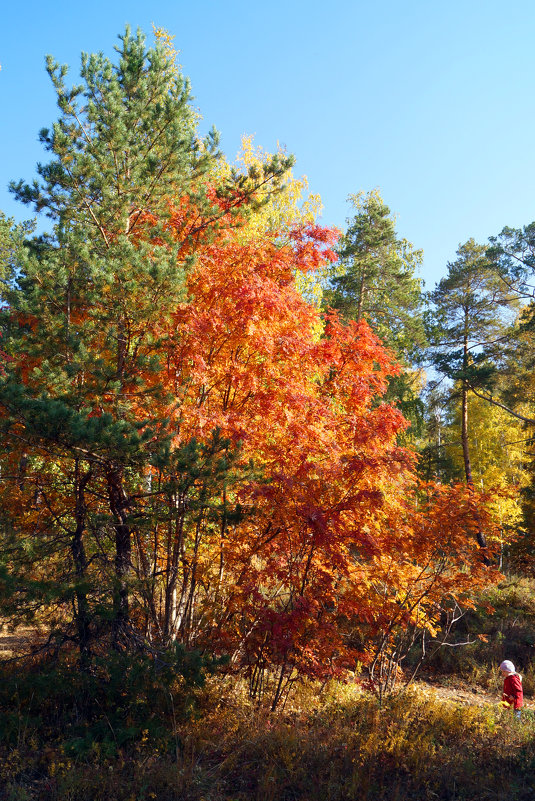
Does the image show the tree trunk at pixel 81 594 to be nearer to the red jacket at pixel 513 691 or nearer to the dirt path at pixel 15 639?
the dirt path at pixel 15 639

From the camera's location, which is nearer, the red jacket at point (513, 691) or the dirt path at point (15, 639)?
the red jacket at point (513, 691)

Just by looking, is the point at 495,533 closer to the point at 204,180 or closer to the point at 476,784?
the point at 476,784

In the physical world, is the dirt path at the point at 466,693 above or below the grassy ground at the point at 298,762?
below

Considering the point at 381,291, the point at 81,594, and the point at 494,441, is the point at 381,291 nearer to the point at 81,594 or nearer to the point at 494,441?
the point at 494,441

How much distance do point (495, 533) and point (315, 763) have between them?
375 centimetres

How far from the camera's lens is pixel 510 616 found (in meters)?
14.5

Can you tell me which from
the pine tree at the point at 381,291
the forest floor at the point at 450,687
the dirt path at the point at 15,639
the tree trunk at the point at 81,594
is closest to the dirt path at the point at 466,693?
the forest floor at the point at 450,687

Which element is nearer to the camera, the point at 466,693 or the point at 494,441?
the point at 466,693

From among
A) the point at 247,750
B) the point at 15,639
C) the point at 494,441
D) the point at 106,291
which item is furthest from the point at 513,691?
the point at 494,441

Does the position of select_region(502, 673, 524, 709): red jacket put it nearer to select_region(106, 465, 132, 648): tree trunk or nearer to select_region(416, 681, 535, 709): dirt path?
select_region(416, 681, 535, 709): dirt path

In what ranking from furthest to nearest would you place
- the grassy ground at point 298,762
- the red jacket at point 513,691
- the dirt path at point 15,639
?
the dirt path at point 15,639, the red jacket at point 513,691, the grassy ground at point 298,762

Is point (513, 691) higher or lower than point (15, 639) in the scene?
higher

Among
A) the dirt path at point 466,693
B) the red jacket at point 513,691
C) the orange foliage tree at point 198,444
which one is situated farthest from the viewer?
the dirt path at point 466,693

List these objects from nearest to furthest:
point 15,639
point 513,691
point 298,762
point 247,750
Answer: point 298,762 → point 247,750 → point 513,691 → point 15,639
